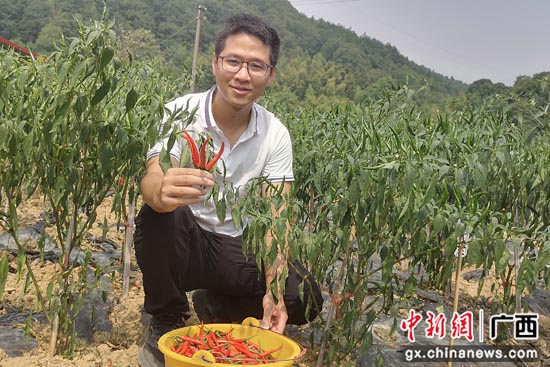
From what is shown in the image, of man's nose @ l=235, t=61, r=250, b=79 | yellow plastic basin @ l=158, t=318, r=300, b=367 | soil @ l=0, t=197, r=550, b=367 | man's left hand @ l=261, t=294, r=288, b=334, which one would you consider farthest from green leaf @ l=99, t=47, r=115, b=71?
man's left hand @ l=261, t=294, r=288, b=334

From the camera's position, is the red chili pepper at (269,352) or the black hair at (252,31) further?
the black hair at (252,31)

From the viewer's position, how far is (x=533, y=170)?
10.7 feet

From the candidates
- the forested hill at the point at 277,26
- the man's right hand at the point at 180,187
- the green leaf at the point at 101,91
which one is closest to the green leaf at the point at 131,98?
the green leaf at the point at 101,91

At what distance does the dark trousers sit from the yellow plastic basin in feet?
0.61

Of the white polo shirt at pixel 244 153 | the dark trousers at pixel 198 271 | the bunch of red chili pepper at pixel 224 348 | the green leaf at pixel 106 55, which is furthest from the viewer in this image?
the white polo shirt at pixel 244 153

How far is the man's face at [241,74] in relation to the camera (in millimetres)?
2518

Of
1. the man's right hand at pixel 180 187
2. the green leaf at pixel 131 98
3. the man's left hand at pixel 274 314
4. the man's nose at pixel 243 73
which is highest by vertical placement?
the man's nose at pixel 243 73

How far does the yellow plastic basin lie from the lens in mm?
2046

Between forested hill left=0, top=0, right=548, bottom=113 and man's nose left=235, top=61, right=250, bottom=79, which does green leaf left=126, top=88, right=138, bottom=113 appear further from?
forested hill left=0, top=0, right=548, bottom=113

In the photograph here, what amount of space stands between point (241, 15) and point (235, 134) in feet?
1.61

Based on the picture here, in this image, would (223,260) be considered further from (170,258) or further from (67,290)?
(67,290)

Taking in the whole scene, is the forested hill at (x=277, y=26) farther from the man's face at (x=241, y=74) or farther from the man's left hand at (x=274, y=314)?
the man's left hand at (x=274, y=314)

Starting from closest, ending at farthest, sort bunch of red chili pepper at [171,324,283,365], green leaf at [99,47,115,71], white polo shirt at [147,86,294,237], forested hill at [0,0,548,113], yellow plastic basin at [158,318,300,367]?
green leaf at [99,47,115,71]
yellow plastic basin at [158,318,300,367]
bunch of red chili pepper at [171,324,283,365]
white polo shirt at [147,86,294,237]
forested hill at [0,0,548,113]

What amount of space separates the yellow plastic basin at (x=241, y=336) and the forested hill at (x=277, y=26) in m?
26.1
